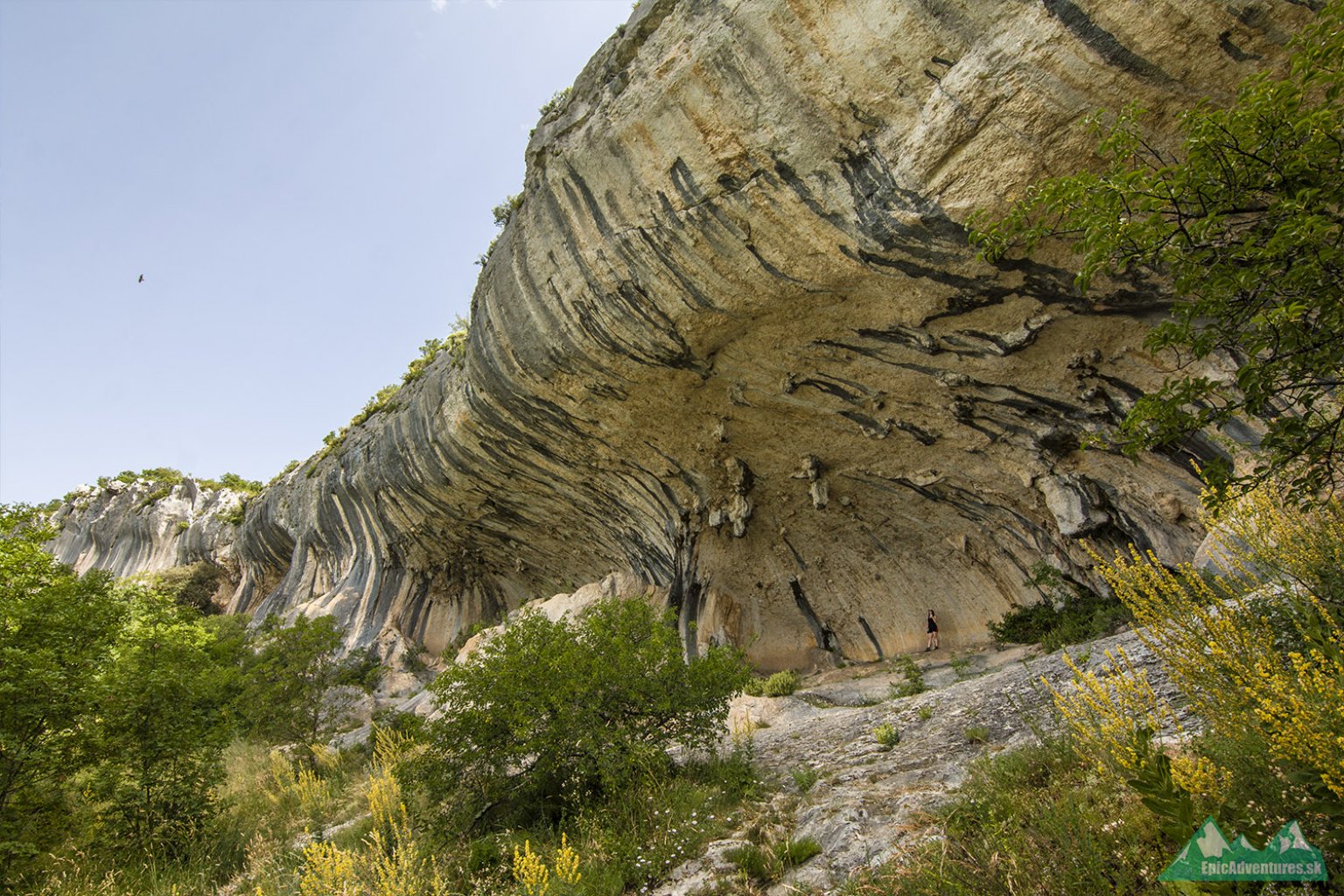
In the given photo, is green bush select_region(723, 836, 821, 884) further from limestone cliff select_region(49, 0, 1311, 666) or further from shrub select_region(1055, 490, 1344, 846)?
limestone cliff select_region(49, 0, 1311, 666)

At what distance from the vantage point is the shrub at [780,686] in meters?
13.1

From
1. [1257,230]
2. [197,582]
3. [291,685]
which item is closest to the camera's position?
[1257,230]

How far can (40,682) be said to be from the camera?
6191mm

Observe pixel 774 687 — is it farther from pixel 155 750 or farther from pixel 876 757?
pixel 155 750

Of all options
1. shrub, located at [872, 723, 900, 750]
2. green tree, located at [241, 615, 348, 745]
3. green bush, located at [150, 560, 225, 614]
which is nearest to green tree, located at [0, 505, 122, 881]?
green tree, located at [241, 615, 348, 745]

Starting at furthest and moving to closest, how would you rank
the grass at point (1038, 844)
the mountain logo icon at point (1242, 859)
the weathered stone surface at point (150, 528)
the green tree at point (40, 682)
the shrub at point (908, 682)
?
the weathered stone surface at point (150, 528) → the shrub at point (908, 682) → the green tree at point (40, 682) → the grass at point (1038, 844) → the mountain logo icon at point (1242, 859)

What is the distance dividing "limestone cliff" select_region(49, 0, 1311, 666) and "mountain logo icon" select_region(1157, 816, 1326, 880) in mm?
5754

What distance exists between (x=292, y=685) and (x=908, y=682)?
509 inches

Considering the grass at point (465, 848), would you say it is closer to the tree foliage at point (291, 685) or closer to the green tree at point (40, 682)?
the green tree at point (40, 682)

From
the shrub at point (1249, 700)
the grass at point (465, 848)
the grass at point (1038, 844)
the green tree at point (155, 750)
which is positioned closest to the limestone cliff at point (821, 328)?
the shrub at point (1249, 700)

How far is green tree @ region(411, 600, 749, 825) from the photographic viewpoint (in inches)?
257

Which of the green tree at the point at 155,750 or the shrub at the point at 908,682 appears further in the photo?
the shrub at the point at 908,682

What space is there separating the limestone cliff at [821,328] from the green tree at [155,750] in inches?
331

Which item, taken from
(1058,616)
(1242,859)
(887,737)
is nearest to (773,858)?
(887,737)
